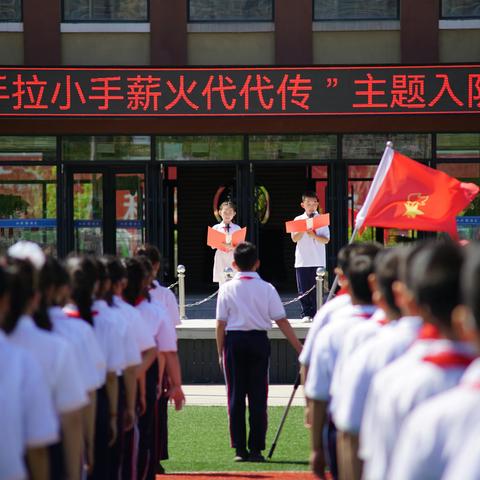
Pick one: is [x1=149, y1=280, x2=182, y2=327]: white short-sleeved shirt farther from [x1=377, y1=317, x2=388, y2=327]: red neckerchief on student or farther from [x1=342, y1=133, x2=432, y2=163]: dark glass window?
[x1=342, y1=133, x2=432, y2=163]: dark glass window

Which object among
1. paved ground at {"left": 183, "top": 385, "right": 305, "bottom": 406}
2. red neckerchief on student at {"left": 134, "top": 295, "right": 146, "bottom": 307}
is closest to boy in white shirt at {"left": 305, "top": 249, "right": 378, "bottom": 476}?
red neckerchief on student at {"left": 134, "top": 295, "right": 146, "bottom": 307}

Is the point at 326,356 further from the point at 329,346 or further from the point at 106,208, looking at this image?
the point at 106,208

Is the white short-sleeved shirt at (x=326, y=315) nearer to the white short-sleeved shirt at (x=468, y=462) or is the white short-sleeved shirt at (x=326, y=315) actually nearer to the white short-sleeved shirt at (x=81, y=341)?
the white short-sleeved shirt at (x=81, y=341)

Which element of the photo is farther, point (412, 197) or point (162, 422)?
point (412, 197)

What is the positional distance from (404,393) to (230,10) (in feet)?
65.9

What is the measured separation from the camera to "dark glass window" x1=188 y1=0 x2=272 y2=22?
913 inches

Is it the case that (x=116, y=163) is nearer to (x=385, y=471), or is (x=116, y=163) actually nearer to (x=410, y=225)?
(x=410, y=225)

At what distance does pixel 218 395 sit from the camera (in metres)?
15.6

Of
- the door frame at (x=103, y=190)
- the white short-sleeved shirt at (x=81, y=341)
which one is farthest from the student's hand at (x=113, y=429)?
the door frame at (x=103, y=190)

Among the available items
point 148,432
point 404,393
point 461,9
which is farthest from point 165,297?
point 461,9

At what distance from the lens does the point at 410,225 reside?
10602 millimetres

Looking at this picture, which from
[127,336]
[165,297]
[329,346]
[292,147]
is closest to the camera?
[329,346]

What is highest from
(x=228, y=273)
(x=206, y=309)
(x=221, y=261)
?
(x=221, y=261)

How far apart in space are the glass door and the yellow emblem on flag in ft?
41.6
